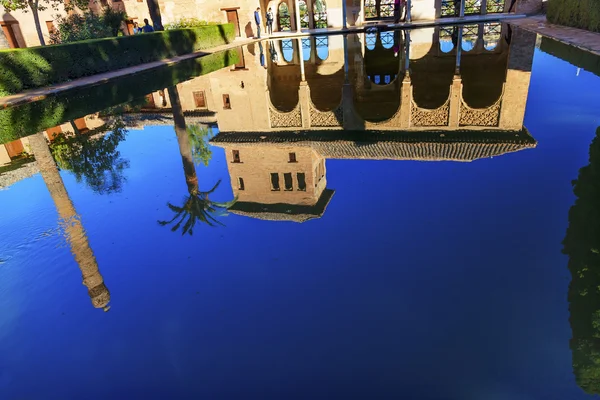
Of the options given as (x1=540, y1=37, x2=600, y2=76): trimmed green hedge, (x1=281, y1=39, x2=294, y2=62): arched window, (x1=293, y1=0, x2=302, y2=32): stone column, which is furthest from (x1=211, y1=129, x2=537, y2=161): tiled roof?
(x1=293, y1=0, x2=302, y2=32): stone column

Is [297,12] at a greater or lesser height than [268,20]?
greater

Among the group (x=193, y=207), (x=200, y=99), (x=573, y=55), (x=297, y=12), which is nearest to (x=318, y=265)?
(x=193, y=207)

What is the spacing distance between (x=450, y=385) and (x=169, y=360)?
6.50ft

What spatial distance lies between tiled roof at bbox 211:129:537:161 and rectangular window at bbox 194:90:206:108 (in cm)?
323

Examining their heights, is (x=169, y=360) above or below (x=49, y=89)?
below

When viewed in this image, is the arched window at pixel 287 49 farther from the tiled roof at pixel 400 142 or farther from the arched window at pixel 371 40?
the tiled roof at pixel 400 142

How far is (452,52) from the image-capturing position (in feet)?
49.0

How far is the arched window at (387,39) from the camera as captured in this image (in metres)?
19.4

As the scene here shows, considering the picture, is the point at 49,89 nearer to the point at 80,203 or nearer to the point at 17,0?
the point at 80,203

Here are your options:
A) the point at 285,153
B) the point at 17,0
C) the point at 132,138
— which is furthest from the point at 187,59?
the point at 285,153

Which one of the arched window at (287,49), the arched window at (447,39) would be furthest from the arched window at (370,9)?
the arched window at (447,39)

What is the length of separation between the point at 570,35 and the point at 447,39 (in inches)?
203

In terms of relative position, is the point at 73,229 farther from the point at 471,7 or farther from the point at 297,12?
the point at 471,7

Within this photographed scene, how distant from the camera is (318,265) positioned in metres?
3.73
